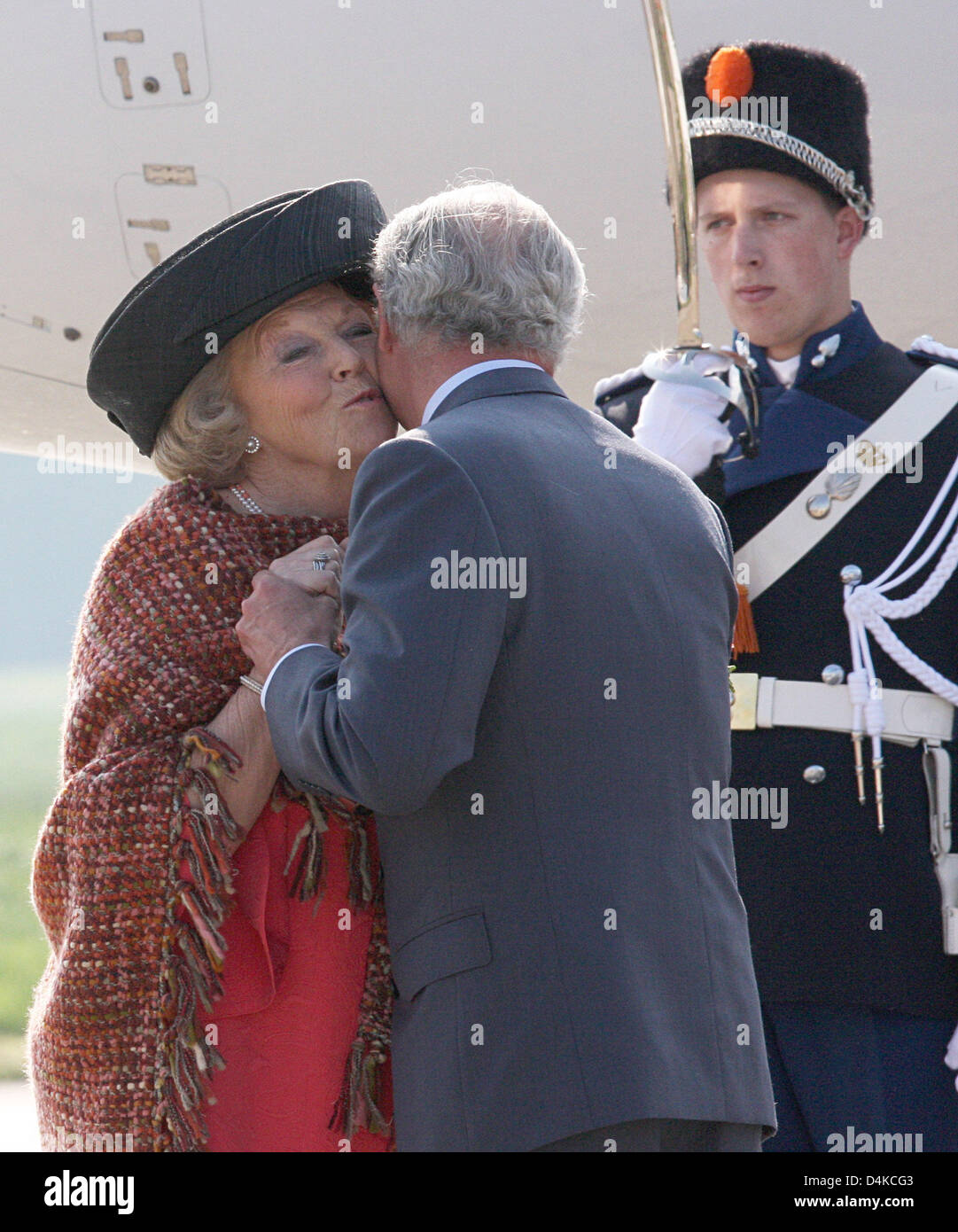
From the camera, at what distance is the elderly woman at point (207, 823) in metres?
1.89

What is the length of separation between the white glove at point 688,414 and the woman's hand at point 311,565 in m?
0.73

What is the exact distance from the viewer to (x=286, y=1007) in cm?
194

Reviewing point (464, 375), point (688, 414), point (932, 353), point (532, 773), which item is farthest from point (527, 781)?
point (932, 353)

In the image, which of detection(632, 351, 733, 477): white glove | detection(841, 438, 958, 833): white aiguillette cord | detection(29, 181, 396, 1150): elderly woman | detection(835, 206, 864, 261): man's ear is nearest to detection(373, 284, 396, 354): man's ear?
detection(29, 181, 396, 1150): elderly woman

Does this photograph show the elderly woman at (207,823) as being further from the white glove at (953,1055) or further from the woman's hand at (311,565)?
the white glove at (953,1055)

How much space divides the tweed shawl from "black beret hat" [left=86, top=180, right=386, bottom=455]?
0.22 m

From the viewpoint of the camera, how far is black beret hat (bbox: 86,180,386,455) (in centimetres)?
208

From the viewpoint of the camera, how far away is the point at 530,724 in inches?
67.4

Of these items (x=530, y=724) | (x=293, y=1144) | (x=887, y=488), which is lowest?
(x=293, y=1144)

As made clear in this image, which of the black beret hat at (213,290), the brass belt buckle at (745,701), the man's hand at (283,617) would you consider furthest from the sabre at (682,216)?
the man's hand at (283,617)

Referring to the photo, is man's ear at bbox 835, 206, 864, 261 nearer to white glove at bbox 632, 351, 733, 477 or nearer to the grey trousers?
white glove at bbox 632, 351, 733, 477

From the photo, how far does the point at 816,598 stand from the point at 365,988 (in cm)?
104

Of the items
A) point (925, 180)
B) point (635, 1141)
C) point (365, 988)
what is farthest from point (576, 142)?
point (635, 1141)
